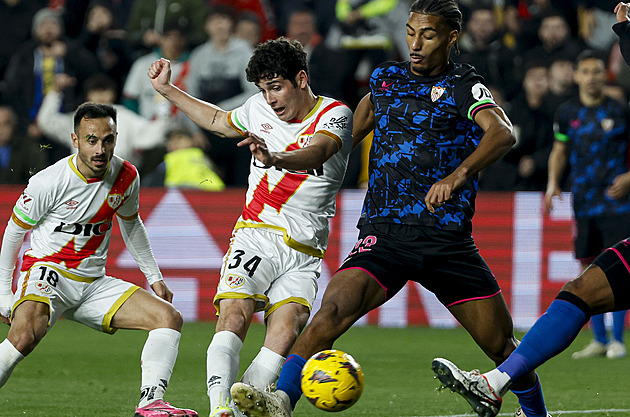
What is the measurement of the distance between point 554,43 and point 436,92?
766 cm

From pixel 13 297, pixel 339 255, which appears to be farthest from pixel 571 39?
pixel 13 297

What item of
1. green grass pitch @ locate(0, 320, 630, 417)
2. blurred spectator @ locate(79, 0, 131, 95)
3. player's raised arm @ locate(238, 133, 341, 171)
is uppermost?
blurred spectator @ locate(79, 0, 131, 95)

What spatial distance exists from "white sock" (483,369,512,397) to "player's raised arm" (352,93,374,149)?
170 cm

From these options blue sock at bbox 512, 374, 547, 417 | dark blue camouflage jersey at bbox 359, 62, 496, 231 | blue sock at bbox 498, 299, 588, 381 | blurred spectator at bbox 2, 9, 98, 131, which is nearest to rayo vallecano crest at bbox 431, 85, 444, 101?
dark blue camouflage jersey at bbox 359, 62, 496, 231

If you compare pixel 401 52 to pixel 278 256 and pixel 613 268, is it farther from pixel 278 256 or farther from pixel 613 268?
pixel 613 268

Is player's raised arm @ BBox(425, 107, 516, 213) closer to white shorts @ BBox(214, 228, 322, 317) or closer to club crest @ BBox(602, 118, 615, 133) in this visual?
white shorts @ BBox(214, 228, 322, 317)

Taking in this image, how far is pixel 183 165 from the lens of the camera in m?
11.7

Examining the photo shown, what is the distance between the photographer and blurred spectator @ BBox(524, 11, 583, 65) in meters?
12.4

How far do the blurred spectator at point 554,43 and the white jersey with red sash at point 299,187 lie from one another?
7.25 meters

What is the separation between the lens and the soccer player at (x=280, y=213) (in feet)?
17.4

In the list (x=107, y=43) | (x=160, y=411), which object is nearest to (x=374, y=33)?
(x=107, y=43)

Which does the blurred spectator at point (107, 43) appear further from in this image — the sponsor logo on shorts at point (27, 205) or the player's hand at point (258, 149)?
the player's hand at point (258, 149)

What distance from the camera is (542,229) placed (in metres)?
10.9

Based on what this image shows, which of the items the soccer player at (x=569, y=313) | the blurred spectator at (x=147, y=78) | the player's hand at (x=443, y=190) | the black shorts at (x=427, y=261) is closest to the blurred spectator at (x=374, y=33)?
the blurred spectator at (x=147, y=78)
